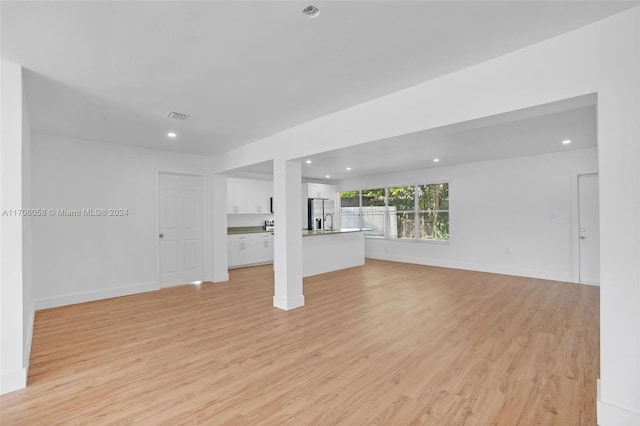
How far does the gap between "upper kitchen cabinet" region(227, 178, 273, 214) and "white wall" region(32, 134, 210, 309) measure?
1915 mm

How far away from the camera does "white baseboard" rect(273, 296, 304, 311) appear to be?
4.23 metres

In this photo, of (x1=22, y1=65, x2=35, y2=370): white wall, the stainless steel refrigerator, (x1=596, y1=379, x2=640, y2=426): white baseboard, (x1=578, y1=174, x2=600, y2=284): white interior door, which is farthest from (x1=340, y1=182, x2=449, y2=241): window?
(x1=22, y1=65, x2=35, y2=370): white wall

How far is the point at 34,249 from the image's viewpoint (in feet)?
14.3

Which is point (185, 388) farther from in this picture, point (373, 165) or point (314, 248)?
point (373, 165)

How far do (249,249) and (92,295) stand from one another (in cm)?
340

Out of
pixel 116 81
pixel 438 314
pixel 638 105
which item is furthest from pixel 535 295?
pixel 116 81

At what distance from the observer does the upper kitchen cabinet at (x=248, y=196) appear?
24.9 feet

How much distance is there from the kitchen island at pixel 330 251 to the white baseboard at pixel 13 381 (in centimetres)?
443

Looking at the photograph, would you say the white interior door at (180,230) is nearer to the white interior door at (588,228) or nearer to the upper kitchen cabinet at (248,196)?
the upper kitchen cabinet at (248,196)

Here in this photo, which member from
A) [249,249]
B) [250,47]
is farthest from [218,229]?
[250,47]

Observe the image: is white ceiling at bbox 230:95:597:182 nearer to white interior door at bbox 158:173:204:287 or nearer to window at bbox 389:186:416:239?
window at bbox 389:186:416:239

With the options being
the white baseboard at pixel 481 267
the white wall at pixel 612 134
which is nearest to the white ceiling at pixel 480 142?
the white wall at pixel 612 134

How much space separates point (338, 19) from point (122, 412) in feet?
9.71

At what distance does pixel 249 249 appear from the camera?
7656 mm
